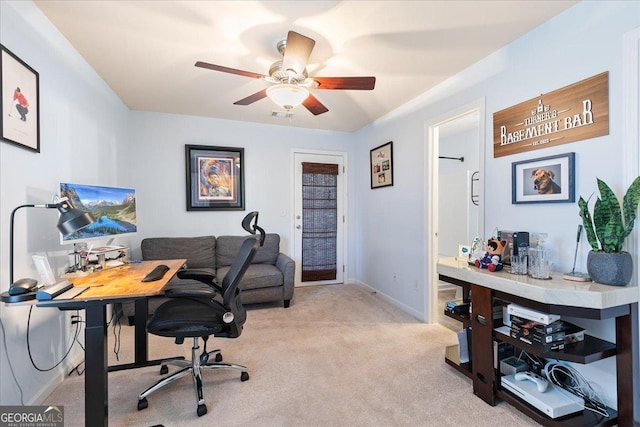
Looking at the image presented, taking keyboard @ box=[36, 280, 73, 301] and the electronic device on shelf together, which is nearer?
keyboard @ box=[36, 280, 73, 301]

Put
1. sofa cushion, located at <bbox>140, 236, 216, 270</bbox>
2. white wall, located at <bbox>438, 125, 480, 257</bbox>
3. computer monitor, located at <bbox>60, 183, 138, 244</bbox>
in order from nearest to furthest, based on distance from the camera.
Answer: computer monitor, located at <bbox>60, 183, 138, 244</bbox>
sofa cushion, located at <bbox>140, 236, 216, 270</bbox>
white wall, located at <bbox>438, 125, 480, 257</bbox>

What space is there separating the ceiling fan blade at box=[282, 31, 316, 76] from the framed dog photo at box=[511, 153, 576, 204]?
169 centimetres

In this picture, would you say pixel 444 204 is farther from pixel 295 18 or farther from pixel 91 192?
pixel 91 192

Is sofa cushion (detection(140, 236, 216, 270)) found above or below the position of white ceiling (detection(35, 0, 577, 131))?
below

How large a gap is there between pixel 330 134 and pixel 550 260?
3.37 metres

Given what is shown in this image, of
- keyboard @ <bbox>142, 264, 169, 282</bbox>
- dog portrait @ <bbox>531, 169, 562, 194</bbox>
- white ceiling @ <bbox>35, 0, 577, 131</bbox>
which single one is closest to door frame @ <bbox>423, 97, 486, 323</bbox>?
white ceiling @ <bbox>35, 0, 577, 131</bbox>

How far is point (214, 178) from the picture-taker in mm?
3924

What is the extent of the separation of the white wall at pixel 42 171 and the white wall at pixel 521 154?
3.10 metres

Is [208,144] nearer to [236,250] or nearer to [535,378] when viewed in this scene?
[236,250]

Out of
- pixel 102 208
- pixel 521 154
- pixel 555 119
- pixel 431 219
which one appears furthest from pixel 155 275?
pixel 555 119

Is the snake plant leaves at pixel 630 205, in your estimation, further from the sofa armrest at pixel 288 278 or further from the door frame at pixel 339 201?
the door frame at pixel 339 201

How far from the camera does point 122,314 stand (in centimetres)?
307

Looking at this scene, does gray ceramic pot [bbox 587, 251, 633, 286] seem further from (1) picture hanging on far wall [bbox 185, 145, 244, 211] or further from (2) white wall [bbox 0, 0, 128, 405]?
(1) picture hanging on far wall [bbox 185, 145, 244, 211]

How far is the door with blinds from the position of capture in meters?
4.39
